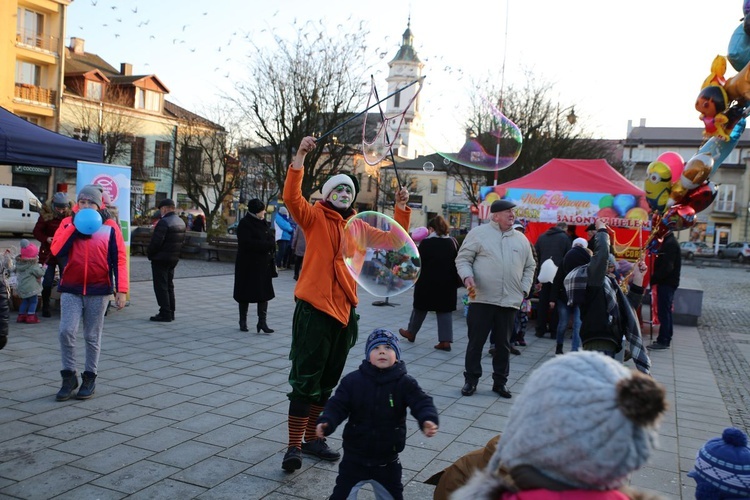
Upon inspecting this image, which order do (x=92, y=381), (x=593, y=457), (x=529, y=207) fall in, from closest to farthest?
(x=593, y=457) < (x=92, y=381) < (x=529, y=207)

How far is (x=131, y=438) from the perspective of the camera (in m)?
5.10

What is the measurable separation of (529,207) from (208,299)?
6634 mm

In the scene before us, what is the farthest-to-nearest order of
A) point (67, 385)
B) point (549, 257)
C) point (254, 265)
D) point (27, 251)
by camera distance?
point (549, 257)
point (27, 251)
point (254, 265)
point (67, 385)

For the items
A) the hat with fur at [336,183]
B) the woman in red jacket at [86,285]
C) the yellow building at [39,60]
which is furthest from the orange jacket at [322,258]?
the yellow building at [39,60]

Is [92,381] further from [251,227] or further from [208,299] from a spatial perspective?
[208,299]

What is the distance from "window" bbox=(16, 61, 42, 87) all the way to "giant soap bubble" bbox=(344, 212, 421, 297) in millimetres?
40977

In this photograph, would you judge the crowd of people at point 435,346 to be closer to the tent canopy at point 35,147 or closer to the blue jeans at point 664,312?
the blue jeans at point 664,312

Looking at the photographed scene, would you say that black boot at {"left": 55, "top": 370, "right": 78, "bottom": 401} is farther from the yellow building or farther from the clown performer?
the yellow building

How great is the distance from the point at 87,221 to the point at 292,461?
295cm

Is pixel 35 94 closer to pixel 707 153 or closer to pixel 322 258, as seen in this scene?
pixel 707 153

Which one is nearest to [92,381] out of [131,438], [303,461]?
[131,438]

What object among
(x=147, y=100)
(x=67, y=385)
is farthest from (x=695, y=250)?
(x=67, y=385)

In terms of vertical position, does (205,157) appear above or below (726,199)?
below

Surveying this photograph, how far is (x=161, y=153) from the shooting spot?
5156cm
